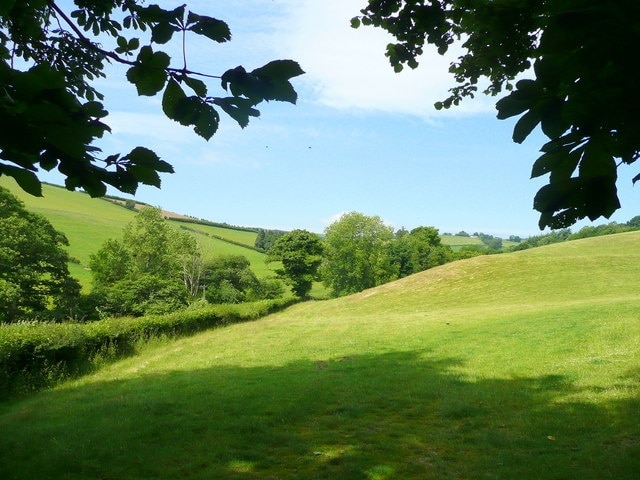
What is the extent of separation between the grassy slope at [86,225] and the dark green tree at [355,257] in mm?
10368

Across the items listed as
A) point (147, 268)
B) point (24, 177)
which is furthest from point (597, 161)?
point (147, 268)

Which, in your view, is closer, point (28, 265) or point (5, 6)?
point (5, 6)

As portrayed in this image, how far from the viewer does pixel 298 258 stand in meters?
61.4

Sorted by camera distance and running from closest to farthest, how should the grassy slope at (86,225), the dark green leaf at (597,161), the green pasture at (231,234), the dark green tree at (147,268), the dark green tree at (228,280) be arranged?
the dark green leaf at (597,161), the dark green tree at (147,268), the dark green tree at (228,280), the grassy slope at (86,225), the green pasture at (231,234)

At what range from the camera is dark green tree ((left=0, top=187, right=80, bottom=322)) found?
29297 mm

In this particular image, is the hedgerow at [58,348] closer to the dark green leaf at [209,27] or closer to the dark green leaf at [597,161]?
the dark green leaf at [209,27]

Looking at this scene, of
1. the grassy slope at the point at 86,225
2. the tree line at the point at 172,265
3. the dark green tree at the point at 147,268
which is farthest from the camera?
the grassy slope at the point at 86,225

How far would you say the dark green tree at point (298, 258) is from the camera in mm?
61719

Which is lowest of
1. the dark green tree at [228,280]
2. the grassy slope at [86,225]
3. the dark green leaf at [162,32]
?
the dark green tree at [228,280]

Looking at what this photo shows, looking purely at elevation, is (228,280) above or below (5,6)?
below

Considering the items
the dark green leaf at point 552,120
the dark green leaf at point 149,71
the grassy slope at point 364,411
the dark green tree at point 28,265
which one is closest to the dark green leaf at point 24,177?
the dark green leaf at point 149,71

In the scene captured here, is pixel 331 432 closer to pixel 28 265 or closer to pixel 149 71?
pixel 149 71

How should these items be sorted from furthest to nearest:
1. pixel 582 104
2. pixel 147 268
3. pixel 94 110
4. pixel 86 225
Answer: pixel 86 225 → pixel 147 268 → pixel 94 110 → pixel 582 104

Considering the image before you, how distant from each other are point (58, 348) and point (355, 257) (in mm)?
49422
